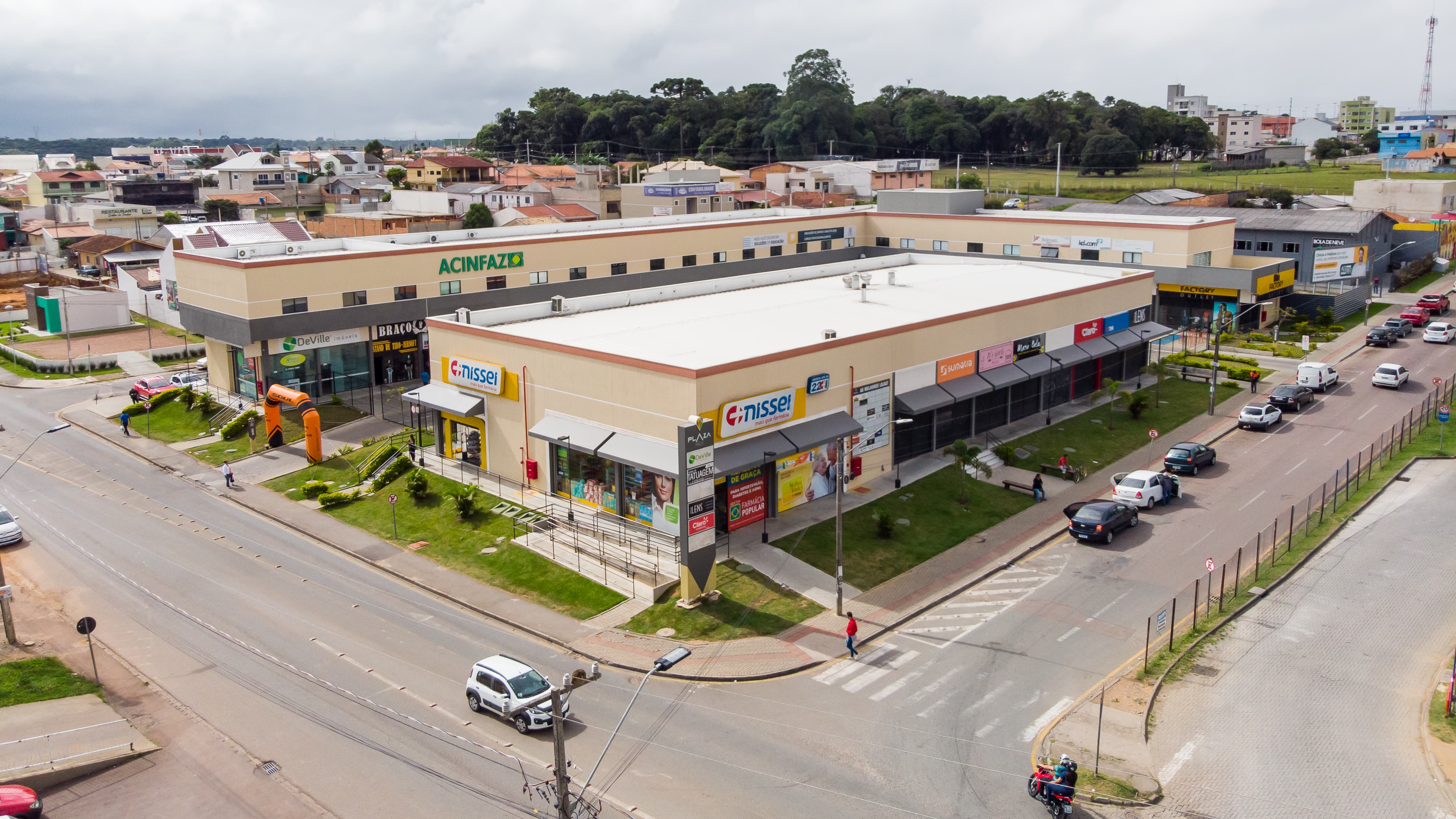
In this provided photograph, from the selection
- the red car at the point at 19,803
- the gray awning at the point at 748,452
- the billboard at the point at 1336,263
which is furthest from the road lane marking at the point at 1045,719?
the billboard at the point at 1336,263

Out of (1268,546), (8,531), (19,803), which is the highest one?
(8,531)

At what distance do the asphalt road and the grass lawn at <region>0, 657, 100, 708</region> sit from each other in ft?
5.91

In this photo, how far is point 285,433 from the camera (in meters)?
50.9

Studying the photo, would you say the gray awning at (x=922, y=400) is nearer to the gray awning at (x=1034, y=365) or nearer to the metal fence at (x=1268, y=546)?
the gray awning at (x=1034, y=365)

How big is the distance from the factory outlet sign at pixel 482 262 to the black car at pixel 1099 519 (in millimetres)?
35056

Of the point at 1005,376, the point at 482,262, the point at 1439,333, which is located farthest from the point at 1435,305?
the point at 482,262

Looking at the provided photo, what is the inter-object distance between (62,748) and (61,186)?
165m

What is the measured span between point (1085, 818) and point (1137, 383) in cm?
4016

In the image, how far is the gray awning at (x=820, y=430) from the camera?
3838cm

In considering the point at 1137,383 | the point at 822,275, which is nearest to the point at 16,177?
the point at 822,275

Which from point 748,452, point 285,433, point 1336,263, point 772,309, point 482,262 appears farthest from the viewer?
point 1336,263

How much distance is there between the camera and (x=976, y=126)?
7141 inches

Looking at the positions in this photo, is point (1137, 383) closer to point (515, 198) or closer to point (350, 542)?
point (350, 542)

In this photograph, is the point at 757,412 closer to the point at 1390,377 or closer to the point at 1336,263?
the point at 1390,377
